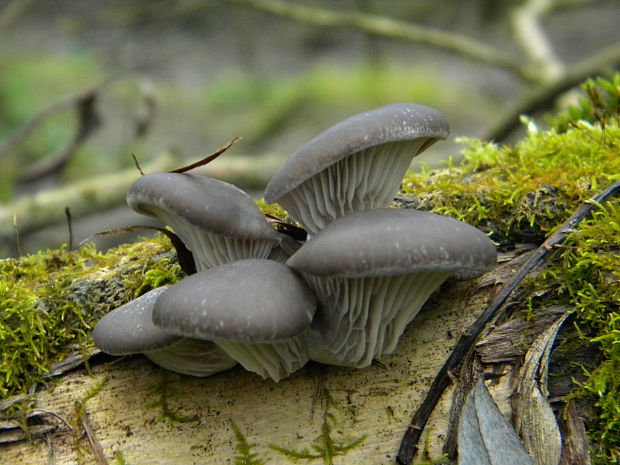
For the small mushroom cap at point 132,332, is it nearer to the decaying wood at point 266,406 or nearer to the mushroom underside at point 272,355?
the mushroom underside at point 272,355

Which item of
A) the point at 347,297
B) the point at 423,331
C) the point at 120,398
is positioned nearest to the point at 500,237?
the point at 423,331

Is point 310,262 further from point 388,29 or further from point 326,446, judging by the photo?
point 388,29

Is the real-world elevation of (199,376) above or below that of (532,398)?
below

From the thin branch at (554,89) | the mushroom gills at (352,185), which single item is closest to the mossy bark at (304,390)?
the mushroom gills at (352,185)

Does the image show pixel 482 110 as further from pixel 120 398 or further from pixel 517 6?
pixel 120 398

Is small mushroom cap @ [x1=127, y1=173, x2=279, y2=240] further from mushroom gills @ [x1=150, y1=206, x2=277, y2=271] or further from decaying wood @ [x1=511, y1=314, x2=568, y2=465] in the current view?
decaying wood @ [x1=511, y1=314, x2=568, y2=465]

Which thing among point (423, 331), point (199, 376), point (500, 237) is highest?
point (500, 237)

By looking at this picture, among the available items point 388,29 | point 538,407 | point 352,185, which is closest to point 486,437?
point 538,407
